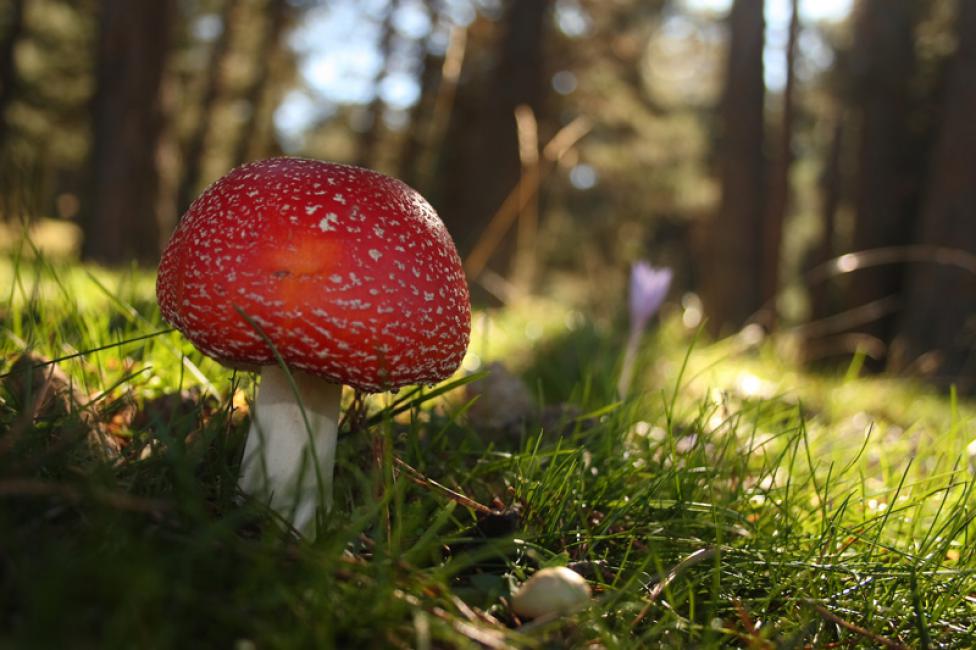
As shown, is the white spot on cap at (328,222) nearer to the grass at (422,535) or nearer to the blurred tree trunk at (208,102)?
the grass at (422,535)

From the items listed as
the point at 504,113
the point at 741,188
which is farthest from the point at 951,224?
the point at 504,113

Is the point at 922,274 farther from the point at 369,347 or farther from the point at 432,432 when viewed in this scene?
the point at 369,347

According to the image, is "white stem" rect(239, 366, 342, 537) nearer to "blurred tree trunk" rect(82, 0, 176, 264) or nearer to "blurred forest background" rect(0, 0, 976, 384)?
"blurred forest background" rect(0, 0, 976, 384)

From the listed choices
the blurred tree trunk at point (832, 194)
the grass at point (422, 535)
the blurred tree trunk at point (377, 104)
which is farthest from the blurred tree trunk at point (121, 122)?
the blurred tree trunk at point (832, 194)

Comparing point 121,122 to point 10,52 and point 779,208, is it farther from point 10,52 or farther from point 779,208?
point 10,52

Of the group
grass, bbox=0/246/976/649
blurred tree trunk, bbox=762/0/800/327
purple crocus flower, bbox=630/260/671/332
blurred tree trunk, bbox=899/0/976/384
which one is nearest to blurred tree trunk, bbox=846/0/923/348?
blurred tree trunk, bbox=899/0/976/384
